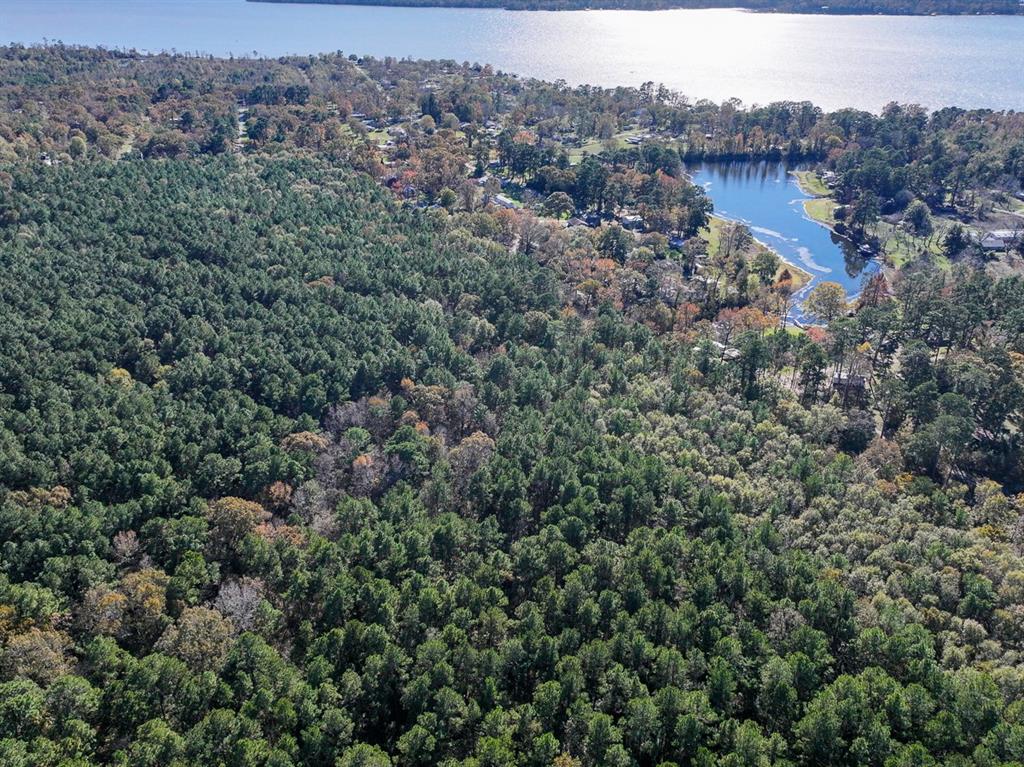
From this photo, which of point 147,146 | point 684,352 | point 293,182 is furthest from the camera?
point 147,146

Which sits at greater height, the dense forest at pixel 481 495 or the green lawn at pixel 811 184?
the green lawn at pixel 811 184

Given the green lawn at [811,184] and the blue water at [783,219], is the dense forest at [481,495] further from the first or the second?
the green lawn at [811,184]

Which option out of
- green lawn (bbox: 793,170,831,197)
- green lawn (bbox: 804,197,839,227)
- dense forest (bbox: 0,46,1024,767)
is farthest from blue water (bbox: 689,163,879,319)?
dense forest (bbox: 0,46,1024,767)

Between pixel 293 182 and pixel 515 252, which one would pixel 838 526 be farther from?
pixel 293 182

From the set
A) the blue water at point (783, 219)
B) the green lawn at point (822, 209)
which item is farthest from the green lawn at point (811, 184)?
the green lawn at point (822, 209)

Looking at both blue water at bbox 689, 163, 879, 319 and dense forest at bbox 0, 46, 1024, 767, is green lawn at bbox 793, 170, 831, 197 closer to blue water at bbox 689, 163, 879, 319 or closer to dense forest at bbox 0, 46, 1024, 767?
blue water at bbox 689, 163, 879, 319

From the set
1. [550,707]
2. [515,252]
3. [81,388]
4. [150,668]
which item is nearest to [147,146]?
[515,252]
